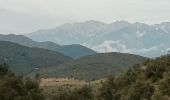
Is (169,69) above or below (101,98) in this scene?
above

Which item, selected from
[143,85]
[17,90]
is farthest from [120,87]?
[17,90]

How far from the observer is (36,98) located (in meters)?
90.7

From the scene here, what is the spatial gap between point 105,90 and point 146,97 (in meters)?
19.9

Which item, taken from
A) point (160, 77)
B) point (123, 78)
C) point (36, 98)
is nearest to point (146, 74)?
point (160, 77)

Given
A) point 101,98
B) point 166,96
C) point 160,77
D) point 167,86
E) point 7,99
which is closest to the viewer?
point 7,99

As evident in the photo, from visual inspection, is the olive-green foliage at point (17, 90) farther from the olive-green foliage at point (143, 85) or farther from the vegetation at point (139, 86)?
the olive-green foliage at point (143, 85)

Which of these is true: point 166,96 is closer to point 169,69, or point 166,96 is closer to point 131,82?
point 169,69

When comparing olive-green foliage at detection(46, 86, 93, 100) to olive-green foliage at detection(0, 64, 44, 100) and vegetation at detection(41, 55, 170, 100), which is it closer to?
vegetation at detection(41, 55, 170, 100)

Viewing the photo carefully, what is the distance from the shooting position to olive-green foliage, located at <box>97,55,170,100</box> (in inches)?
3738

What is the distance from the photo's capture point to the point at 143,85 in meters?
100

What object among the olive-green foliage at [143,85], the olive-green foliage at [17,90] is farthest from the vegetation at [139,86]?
the olive-green foliage at [17,90]

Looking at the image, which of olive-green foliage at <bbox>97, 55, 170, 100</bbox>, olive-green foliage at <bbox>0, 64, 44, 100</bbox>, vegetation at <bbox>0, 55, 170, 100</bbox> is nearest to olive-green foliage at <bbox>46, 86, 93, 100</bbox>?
vegetation at <bbox>0, 55, 170, 100</bbox>

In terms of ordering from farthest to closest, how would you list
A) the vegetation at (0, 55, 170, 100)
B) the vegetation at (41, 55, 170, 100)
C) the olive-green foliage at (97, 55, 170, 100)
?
1. the vegetation at (41, 55, 170, 100)
2. the olive-green foliage at (97, 55, 170, 100)
3. the vegetation at (0, 55, 170, 100)

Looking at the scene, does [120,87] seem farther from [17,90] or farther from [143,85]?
[17,90]
